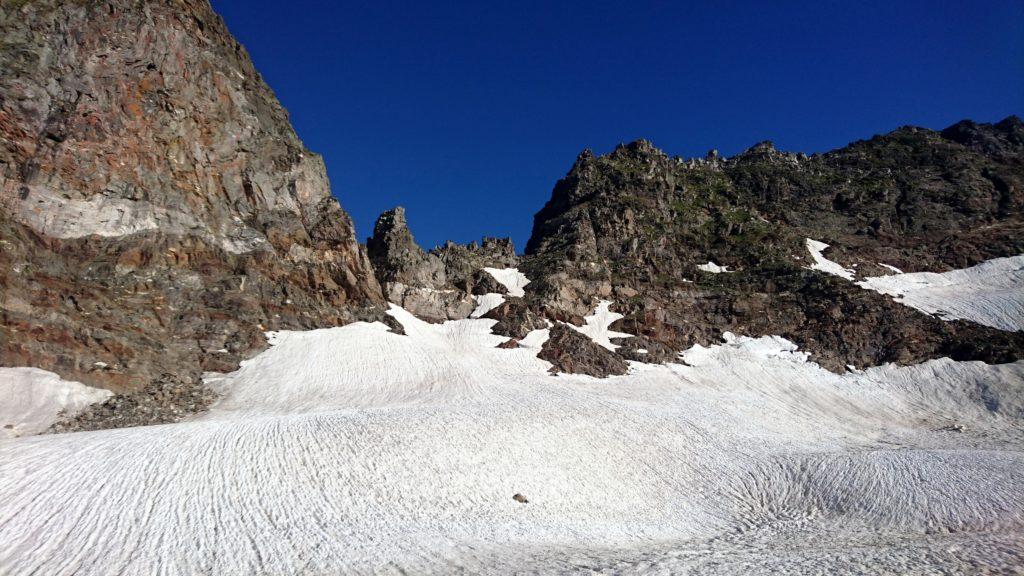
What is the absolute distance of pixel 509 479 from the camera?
2452 centimetres

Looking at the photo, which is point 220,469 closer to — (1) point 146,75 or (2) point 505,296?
(1) point 146,75

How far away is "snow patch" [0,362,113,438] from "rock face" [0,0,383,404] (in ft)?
2.57

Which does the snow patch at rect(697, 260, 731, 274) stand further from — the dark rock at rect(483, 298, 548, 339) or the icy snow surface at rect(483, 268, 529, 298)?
the dark rock at rect(483, 298, 548, 339)

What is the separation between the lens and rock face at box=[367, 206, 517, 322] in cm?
5822

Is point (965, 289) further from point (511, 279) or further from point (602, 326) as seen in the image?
point (511, 279)

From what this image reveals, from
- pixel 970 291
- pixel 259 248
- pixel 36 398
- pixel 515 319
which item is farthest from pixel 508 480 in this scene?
pixel 970 291

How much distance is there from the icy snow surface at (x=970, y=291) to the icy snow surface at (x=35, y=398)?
244ft

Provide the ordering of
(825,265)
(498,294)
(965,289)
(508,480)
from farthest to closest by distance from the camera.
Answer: (825,265) → (965,289) → (498,294) → (508,480)

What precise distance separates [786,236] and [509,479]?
227 feet

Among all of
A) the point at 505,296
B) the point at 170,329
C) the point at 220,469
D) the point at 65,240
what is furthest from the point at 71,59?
the point at 505,296

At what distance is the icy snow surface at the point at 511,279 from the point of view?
63.9 m

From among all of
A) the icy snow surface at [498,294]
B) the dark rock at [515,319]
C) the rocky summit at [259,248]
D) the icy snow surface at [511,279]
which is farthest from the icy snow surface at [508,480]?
the icy snow surface at [511,279]

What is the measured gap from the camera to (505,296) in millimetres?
62000

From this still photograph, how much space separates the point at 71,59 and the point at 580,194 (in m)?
63.8
